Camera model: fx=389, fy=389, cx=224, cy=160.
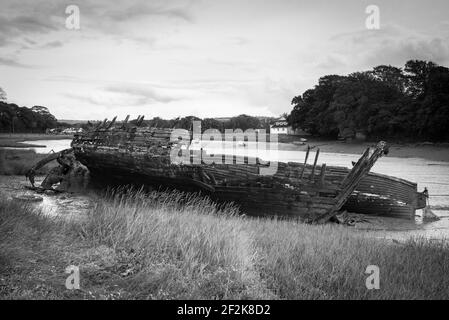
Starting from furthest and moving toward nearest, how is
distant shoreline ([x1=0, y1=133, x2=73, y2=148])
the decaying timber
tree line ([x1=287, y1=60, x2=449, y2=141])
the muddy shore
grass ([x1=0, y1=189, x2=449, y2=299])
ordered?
distant shoreline ([x1=0, y1=133, x2=73, y2=148]) < tree line ([x1=287, y1=60, x2=449, y2=141]) < the muddy shore < the decaying timber < grass ([x1=0, y1=189, x2=449, y2=299])

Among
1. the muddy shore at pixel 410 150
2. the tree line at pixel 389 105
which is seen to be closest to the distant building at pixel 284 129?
the tree line at pixel 389 105

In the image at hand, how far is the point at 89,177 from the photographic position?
823 inches

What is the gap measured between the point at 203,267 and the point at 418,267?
149 inches

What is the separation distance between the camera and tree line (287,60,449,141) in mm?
47031

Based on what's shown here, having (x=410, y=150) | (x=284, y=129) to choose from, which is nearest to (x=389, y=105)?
(x=410, y=150)

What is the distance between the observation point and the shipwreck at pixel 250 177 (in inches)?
490

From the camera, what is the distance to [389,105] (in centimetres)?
5681

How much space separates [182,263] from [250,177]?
796 cm

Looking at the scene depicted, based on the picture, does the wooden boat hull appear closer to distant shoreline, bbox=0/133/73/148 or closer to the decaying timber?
the decaying timber

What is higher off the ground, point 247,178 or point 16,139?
point 16,139

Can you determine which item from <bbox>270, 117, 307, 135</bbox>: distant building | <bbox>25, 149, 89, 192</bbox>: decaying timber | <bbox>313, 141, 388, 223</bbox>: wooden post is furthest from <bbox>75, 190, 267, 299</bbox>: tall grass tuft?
<bbox>270, 117, 307, 135</bbox>: distant building

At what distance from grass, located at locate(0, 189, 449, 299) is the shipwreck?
17.3ft

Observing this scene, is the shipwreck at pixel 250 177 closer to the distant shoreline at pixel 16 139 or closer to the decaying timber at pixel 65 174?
the decaying timber at pixel 65 174

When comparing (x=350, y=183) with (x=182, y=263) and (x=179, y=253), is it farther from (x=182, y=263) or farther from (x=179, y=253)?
(x=182, y=263)
